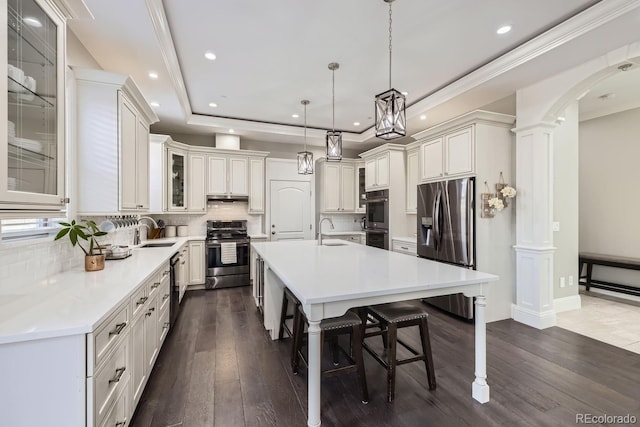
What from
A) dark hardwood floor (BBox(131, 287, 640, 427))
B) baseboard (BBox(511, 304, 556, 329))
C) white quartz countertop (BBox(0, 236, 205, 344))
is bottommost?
dark hardwood floor (BBox(131, 287, 640, 427))

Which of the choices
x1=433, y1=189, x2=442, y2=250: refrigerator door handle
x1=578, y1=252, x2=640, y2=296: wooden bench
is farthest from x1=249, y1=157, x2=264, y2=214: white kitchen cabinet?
x1=578, y1=252, x2=640, y2=296: wooden bench

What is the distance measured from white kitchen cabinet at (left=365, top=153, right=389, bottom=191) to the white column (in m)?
2.11

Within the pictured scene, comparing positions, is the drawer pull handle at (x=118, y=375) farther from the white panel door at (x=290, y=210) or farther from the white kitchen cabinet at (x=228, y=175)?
the white panel door at (x=290, y=210)

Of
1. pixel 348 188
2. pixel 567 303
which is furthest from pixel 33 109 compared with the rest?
pixel 567 303

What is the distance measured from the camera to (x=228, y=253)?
4.88 m

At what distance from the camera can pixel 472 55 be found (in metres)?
2.94

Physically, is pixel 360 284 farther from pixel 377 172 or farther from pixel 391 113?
pixel 377 172

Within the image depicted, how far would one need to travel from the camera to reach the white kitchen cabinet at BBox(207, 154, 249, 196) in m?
5.17

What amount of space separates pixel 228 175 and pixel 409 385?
4402mm

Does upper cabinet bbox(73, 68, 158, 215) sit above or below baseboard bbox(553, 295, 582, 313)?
above

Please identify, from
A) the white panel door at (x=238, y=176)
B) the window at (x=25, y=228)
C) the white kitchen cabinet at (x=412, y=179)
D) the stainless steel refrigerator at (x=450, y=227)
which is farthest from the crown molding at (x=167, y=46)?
the white kitchen cabinet at (x=412, y=179)

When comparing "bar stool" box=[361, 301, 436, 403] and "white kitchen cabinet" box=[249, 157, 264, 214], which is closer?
"bar stool" box=[361, 301, 436, 403]

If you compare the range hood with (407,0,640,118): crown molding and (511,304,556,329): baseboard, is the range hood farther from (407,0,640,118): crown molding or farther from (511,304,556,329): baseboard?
(511,304,556,329): baseboard

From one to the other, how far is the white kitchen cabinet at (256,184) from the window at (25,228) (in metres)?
3.50
